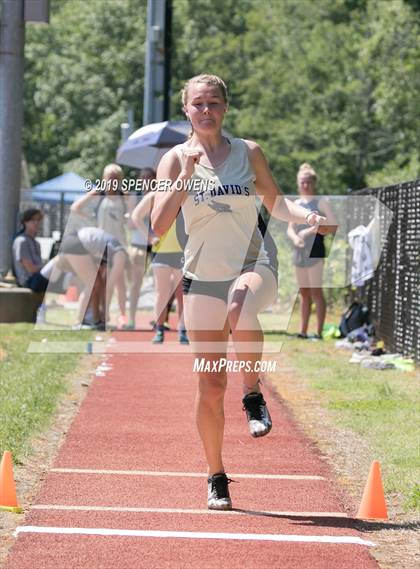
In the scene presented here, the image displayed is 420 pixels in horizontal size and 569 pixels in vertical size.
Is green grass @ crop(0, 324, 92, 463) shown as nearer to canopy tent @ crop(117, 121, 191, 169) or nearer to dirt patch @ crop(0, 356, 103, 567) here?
dirt patch @ crop(0, 356, 103, 567)

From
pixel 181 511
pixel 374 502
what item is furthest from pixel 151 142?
pixel 374 502

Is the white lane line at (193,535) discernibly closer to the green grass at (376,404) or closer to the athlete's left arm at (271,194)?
the green grass at (376,404)

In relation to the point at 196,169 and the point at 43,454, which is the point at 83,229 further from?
the point at 196,169

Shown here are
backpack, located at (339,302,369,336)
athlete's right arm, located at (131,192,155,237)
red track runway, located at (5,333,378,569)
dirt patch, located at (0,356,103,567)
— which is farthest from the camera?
backpack, located at (339,302,369,336)

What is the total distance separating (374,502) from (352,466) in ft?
4.81

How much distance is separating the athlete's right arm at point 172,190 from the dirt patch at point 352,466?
1815 millimetres

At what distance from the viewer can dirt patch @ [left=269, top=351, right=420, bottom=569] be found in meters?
5.91

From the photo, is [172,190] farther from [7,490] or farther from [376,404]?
[376,404]

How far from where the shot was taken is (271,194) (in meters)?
6.81

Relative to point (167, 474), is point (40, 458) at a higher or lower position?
lower

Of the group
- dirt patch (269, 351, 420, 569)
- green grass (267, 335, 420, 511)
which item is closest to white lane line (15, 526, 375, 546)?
dirt patch (269, 351, 420, 569)

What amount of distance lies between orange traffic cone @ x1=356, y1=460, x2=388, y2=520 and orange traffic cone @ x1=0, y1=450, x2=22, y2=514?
1.74 meters

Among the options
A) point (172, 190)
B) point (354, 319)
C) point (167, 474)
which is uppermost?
point (172, 190)

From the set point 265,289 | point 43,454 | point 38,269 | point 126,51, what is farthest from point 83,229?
point 126,51
